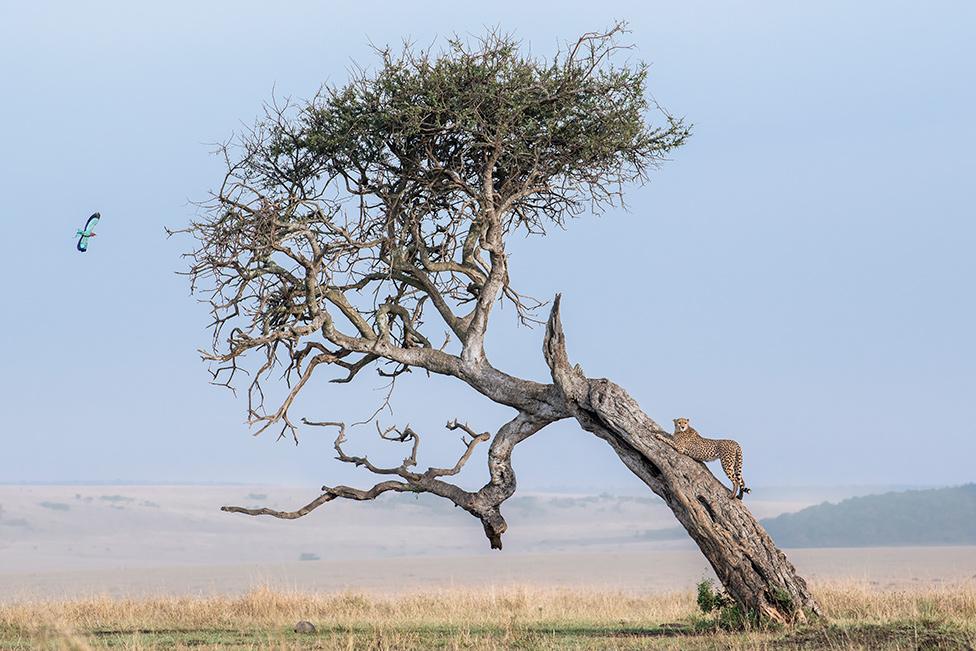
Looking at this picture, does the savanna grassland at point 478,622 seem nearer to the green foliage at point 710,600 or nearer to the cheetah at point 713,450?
the green foliage at point 710,600

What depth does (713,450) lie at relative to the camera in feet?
56.9

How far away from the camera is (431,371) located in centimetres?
1919

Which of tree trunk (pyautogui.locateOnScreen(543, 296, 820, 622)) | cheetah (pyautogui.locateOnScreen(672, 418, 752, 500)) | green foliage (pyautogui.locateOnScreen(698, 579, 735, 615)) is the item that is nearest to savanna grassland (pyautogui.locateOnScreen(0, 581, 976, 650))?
green foliage (pyautogui.locateOnScreen(698, 579, 735, 615))

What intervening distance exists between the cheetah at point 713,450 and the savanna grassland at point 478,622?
2.11 metres

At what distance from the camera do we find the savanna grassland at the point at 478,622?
15.6m

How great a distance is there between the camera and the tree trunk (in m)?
17.1

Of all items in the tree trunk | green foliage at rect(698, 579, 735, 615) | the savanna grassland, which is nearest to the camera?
the savanna grassland

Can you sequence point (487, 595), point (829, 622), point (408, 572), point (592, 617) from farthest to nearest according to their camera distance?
point (408, 572) < point (487, 595) < point (592, 617) < point (829, 622)

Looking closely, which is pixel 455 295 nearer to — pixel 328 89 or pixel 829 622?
pixel 328 89

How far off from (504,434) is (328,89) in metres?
6.17

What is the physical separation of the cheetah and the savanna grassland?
2.11 metres

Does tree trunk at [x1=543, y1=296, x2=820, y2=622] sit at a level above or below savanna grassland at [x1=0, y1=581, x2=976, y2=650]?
above

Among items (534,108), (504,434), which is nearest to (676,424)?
(504,434)

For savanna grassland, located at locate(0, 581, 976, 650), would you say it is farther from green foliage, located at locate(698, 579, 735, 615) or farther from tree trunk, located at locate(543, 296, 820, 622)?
tree trunk, located at locate(543, 296, 820, 622)
